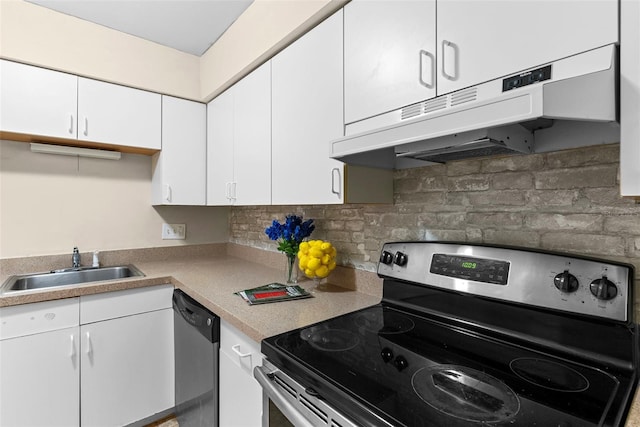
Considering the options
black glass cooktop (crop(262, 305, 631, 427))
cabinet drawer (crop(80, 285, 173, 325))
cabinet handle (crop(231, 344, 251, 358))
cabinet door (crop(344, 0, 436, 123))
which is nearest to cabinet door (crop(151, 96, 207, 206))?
cabinet drawer (crop(80, 285, 173, 325))

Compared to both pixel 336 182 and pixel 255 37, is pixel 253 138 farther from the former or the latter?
pixel 336 182

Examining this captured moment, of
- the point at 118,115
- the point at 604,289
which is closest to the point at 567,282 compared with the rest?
the point at 604,289

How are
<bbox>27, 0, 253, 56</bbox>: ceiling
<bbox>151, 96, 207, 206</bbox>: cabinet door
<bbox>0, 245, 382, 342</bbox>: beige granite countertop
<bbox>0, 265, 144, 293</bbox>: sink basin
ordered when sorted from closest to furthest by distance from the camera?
<bbox>0, 245, 382, 342</bbox>: beige granite countertop
<bbox>27, 0, 253, 56</bbox>: ceiling
<bbox>0, 265, 144, 293</bbox>: sink basin
<bbox>151, 96, 207, 206</bbox>: cabinet door

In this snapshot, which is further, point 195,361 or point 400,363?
point 195,361

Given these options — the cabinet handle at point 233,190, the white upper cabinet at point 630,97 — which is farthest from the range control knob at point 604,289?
the cabinet handle at point 233,190

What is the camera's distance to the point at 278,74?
1.60m

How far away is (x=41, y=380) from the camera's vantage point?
160 centimetres

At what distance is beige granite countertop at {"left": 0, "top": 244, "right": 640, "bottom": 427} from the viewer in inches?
47.1

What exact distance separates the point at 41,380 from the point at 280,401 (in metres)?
1.50

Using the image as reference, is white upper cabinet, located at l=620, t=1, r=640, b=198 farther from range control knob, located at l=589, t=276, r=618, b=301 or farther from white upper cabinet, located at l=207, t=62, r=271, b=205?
white upper cabinet, located at l=207, t=62, r=271, b=205

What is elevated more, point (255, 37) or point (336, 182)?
point (255, 37)

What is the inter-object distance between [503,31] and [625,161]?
1.40 feet

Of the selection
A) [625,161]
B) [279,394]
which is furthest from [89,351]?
[625,161]

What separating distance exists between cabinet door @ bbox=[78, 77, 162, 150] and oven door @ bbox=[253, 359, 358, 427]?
1.82 meters
